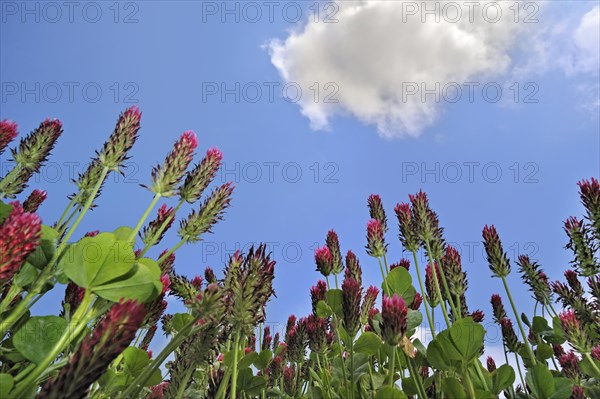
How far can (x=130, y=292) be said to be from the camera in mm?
1515

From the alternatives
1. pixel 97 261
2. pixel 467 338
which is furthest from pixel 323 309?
pixel 97 261

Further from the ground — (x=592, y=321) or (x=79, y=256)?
(x=592, y=321)

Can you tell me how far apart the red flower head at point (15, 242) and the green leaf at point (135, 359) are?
104 centimetres

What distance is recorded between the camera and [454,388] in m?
1.75

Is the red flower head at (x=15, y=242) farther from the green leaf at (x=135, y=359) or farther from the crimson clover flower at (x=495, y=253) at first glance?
the crimson clover flower at (x=495, y=253)

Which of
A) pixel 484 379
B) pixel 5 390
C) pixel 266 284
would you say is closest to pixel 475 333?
pixel 484 379

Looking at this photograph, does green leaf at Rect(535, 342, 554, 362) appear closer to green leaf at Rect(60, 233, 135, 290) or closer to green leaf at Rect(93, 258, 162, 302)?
green leaf at Rect(93, 258, 162, 302)

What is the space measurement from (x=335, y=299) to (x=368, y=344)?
1.21ft

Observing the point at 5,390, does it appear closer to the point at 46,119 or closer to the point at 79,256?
the point at 79,256

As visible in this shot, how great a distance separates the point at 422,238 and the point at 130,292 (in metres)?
2.11

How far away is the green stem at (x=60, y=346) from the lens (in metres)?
1.19

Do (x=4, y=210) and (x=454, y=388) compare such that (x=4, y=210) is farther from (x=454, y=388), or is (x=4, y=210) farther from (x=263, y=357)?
(x=263, y=357)

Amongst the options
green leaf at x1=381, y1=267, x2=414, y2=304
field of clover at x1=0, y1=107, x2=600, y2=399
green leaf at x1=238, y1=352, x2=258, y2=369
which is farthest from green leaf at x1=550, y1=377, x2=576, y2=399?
green leaf at x1=238, y1=352, x2=258, y2=369

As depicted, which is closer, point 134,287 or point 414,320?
point 134,287
